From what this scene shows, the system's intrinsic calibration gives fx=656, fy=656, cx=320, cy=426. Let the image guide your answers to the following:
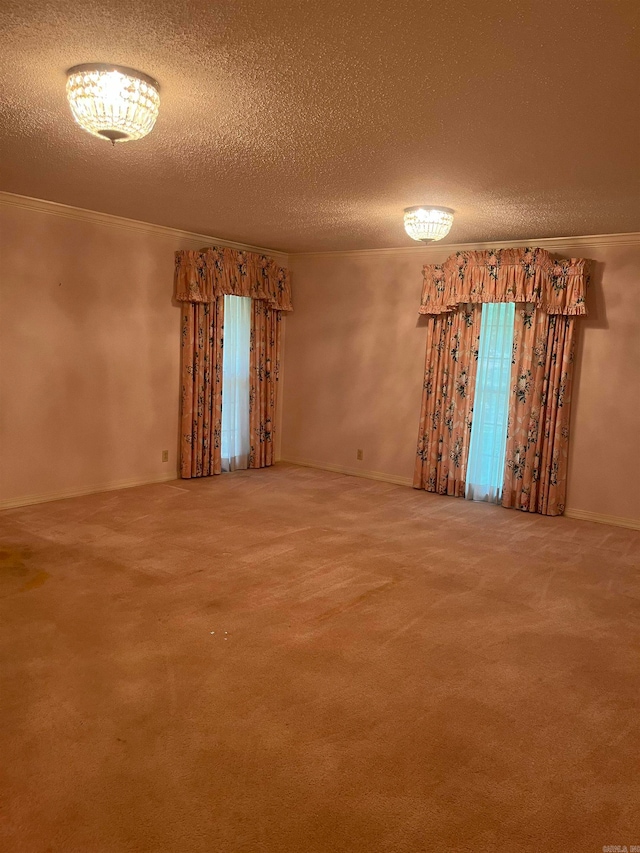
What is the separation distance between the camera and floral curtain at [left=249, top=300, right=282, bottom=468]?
22.8 ft

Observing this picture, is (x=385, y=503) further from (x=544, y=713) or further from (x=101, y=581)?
(x=544, y=713)

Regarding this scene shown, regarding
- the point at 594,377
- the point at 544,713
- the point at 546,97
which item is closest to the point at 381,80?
the point at 546,97

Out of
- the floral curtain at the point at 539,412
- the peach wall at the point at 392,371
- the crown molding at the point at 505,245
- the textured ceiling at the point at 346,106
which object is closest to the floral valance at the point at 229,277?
the peach wall at the point at 392,371

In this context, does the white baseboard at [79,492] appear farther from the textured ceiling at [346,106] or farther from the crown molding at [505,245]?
the crown molding at [505,245]

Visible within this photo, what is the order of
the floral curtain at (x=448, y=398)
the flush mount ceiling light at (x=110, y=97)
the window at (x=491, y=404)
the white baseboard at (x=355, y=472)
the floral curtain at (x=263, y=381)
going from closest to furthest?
the flush mount ceiling light at (x=110, y=97) → the window at (x=491, y=404) → the floral curtain at (x=448, y=398) → the white baseboard at (x=355, y=472) → the floral curtain at (x=263, y=381)

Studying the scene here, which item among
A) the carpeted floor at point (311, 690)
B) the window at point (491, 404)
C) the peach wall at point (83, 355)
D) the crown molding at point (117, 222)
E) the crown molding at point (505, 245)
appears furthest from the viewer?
the window at point (491, 404)

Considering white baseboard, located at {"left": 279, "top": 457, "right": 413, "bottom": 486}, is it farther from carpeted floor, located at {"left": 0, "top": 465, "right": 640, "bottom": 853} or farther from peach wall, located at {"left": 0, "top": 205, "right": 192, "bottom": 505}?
carpeted floor, located at {"left": 0, "top": 465, "right": 640, "bottom": 853}

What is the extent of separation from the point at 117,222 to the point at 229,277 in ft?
4.05

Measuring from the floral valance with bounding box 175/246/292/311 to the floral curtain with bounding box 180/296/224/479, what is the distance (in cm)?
13

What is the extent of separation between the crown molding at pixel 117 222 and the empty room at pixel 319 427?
3cm

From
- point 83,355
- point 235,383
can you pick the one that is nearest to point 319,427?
point 235,383

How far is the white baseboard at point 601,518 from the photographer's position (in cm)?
536

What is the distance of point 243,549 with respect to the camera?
4.39 metres

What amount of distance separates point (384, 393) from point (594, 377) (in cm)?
207
